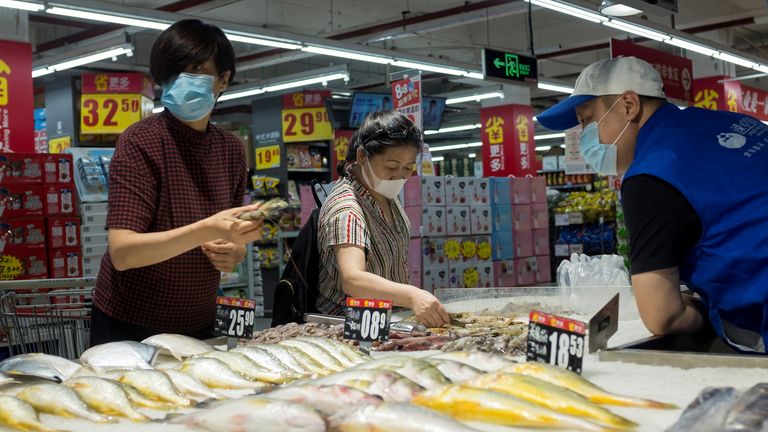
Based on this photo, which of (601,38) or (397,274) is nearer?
(397,274)

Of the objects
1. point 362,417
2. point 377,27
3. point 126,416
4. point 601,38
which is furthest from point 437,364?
point 601,38

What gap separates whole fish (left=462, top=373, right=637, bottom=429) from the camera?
49.4 inches

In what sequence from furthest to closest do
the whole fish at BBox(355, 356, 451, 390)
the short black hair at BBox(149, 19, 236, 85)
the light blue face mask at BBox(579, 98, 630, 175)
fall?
the short black hair at BBox(149, 19, 236, 85)
the light blue face mask at BBox(579, 98, 630, 175)
the whole fish at BBox(355, 356, 451, 390)

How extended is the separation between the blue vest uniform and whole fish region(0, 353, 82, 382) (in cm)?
148

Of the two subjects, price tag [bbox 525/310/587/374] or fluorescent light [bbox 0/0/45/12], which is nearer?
price tag [bbox 525/310/587/374]

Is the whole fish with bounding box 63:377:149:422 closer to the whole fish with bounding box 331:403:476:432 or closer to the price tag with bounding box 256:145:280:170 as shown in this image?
the whole fish with bounding box 331:403:476:432

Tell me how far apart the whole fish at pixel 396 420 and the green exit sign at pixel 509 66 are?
377 inches

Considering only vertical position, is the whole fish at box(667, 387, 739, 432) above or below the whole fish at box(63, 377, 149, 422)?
above

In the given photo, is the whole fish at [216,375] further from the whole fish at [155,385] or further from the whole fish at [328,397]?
the whole fish at [328,397]

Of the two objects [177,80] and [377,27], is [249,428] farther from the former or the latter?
[377,27]

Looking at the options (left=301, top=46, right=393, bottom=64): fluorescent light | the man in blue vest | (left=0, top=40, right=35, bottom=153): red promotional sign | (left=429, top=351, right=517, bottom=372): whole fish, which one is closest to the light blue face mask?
the man in blue vest

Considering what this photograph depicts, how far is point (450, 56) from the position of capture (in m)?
18.4

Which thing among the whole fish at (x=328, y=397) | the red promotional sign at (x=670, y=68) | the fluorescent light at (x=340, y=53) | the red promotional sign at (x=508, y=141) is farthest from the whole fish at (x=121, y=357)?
the red promotional sign at (x=508, y=141)

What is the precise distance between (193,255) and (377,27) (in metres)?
13.1
